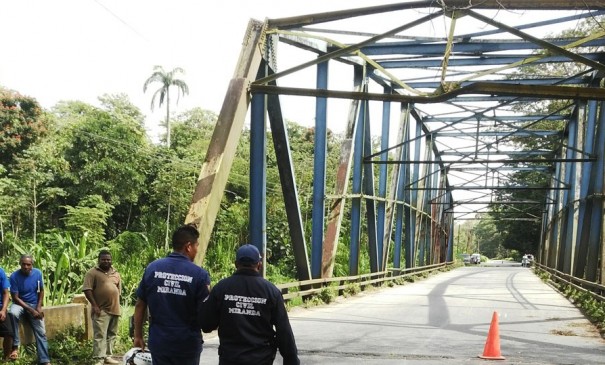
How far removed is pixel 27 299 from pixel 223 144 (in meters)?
3.63

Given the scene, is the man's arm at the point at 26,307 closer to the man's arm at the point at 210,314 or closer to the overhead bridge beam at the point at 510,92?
the man's arm at the point at 210,314

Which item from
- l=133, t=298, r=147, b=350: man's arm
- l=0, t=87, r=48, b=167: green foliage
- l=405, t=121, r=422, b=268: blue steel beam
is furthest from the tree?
l=133, t=298, r=147, b=350: man's arm

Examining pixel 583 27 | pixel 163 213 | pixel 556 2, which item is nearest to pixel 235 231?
pixel 163 213

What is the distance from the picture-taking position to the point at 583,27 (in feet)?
86.6

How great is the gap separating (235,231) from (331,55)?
23.1m

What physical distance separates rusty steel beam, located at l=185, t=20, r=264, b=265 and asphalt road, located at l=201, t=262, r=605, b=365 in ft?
5.37

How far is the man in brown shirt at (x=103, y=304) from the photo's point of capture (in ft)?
24.7

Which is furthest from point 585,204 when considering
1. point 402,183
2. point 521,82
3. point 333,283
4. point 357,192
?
point 402,183

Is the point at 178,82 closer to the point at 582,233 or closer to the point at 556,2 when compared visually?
the point at 582,233

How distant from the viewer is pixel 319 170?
15242 mm

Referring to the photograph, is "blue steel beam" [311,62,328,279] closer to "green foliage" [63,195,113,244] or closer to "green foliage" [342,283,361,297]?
"green foliage" [342,283,361,297]

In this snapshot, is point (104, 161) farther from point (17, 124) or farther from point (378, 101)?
point (378, 101)

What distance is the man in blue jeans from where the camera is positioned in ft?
24.8

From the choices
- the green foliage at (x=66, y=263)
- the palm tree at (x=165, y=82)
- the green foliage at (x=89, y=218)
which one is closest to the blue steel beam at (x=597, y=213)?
the green foliage at (x=66, y=263)
